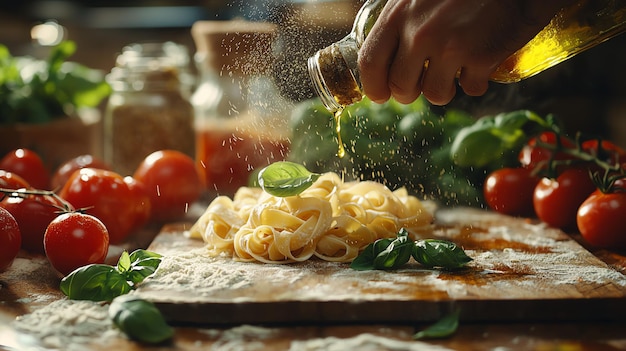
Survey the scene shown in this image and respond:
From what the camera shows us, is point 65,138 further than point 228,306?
Yes

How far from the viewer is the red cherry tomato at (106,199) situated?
78.1 inches

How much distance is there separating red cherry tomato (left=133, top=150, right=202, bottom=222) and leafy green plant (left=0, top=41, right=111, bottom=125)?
55cm

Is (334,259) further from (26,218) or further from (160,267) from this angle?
(26,218)

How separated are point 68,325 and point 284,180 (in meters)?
0.59

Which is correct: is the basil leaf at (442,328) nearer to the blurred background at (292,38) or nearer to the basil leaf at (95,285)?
the basil leaf at (95,285)

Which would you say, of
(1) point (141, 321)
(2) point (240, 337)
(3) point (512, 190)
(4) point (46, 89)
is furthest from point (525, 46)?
(4) point (46, 89)

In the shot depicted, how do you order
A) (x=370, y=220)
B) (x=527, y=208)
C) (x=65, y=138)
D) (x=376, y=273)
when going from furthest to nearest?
(x=65, y=138) → (x=527, y=208) → (x=370, y=220) → (x=376, y=273)

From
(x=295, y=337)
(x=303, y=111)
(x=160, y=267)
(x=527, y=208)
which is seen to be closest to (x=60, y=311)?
(x=160, y=267)

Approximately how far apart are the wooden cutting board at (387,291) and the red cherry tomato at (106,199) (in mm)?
312

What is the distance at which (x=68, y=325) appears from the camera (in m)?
1.35

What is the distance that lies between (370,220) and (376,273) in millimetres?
262

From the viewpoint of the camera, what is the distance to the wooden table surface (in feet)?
4.11

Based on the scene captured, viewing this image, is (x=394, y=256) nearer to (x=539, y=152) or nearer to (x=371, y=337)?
(x=371, y=337)

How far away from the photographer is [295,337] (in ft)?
4.30
